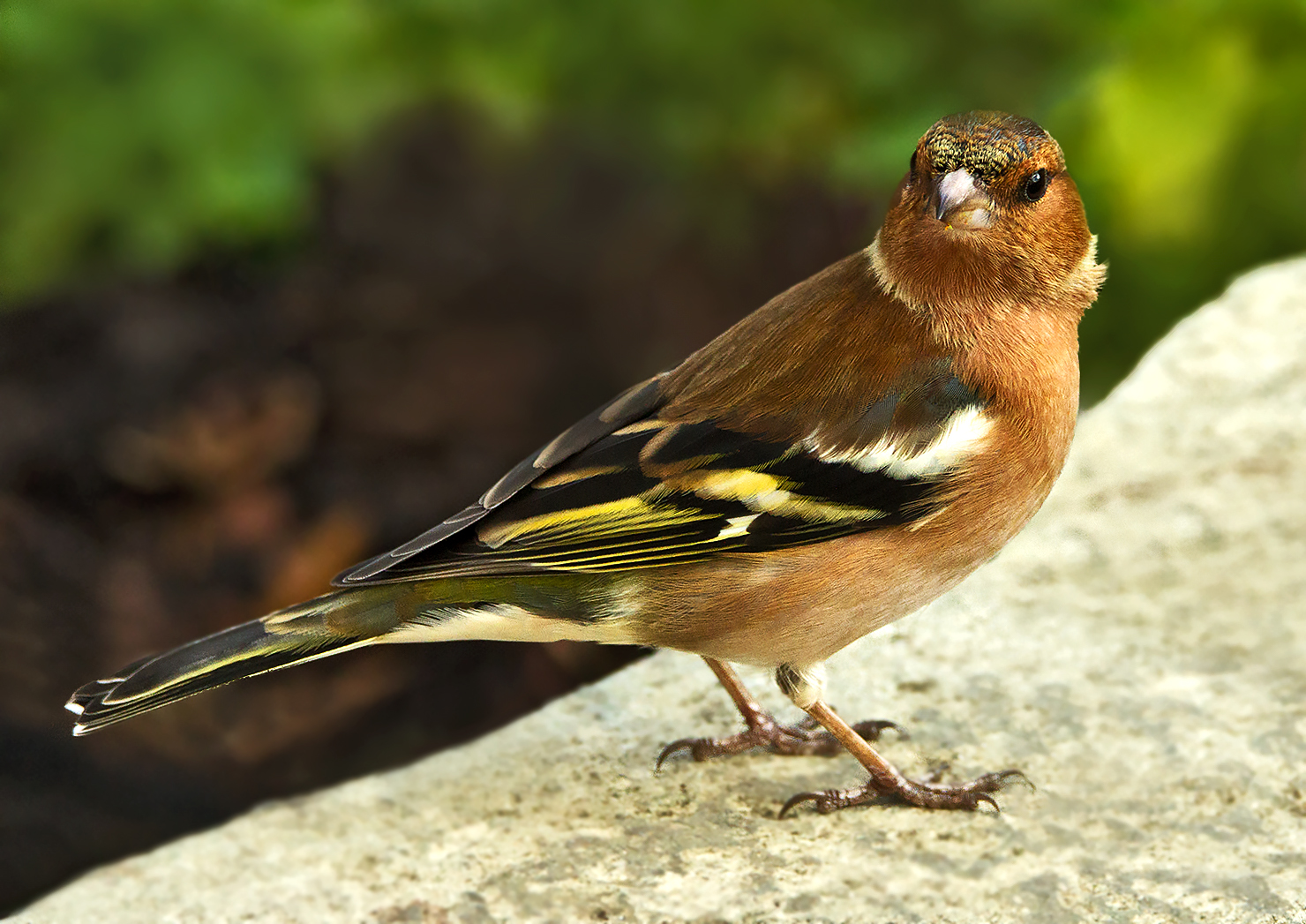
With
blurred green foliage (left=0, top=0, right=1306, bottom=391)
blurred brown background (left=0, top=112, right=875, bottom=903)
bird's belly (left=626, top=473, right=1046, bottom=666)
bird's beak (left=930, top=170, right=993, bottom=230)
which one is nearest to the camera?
bird's beak (left=930, top=170, right=993, bottom=230)

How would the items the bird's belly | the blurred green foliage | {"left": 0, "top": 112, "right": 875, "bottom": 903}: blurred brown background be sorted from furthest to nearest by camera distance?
1. the blurred green foliage
2. {"left": 0, "top": 112, "right": 875, "bottom": 903}: blurred brown background
3. the bird's belly

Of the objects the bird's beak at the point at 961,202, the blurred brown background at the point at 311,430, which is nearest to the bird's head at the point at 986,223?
the bird's beak at the point at 961,202

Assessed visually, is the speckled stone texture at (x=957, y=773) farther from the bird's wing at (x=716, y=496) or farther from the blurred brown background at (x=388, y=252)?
the blurred brown background at (x=388, y=252)

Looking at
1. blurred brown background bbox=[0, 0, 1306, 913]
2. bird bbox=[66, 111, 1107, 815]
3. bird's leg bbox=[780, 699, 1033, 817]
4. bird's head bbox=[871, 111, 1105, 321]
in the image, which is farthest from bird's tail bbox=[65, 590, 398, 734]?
blurred brown background bbox=[0, 0, 1306, 913]

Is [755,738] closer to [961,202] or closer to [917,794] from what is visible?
[917,794]

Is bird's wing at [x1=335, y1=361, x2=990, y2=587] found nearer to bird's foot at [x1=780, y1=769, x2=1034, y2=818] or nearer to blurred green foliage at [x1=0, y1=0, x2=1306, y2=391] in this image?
bird's foot at [x1=780, y1=769, x2=1034, y2=818]

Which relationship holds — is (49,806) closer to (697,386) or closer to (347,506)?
(347,506)
